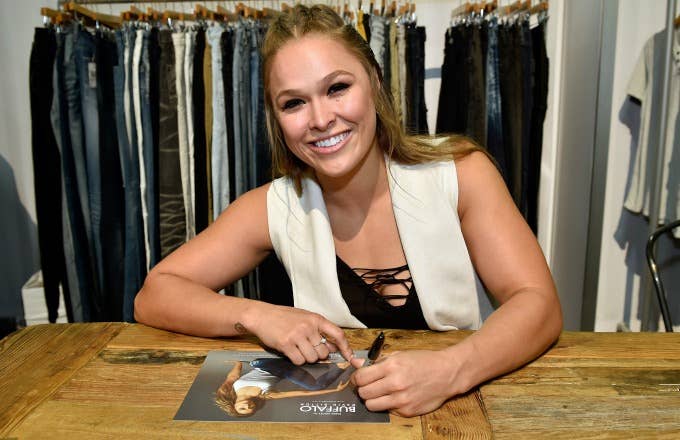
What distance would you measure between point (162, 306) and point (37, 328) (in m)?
0.25

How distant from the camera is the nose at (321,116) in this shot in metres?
1.12

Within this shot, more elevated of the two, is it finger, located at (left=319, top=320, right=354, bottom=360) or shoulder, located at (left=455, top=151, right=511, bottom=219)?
shoulder, located at (left=455, top=151, right=511, bottom=219)

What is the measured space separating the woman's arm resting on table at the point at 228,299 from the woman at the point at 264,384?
3 centimetres

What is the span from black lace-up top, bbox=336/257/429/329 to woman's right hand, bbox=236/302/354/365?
12.2 inches

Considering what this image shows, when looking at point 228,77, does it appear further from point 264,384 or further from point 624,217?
point 624,217

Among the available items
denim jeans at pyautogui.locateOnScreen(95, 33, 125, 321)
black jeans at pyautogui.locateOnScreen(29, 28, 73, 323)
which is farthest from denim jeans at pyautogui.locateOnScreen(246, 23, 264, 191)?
black jeans at pyautogui.locateOnScreen(29, 28, 73, 323)

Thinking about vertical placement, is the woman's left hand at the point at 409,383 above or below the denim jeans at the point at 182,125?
below

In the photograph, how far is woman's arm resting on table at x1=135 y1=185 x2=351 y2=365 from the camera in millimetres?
935

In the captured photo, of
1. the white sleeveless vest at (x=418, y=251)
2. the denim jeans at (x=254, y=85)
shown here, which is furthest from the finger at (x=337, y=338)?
the denim jeans at (x=254, y=85)

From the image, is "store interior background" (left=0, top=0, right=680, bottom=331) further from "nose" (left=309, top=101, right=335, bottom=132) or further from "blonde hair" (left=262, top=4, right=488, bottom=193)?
"nose" (left=309, top=101, right=335, bottom=132)

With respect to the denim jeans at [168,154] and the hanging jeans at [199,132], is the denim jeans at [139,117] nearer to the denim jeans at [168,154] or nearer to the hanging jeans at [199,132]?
the denim jeans at [168,154]

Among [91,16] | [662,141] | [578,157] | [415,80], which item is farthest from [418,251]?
[91,16]

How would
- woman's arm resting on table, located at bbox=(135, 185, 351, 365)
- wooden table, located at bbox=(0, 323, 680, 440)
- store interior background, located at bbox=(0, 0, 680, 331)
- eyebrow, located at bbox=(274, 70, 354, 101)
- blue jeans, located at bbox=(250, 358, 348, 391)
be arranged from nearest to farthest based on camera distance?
wooden table, located at bbox=(0, 323, 680, 440), blue jeans, located at bbox=(250, 358, 348, 391), woman's arm resting on table, located at bbox=(135, 185, 351, 365), eyebrow, located at bbox=(274, 70, 354, 101), store interior background, located at bbox=(0, 0, 680, 331)

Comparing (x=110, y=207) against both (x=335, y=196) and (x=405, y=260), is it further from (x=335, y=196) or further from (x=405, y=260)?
(x=405, y=260)
